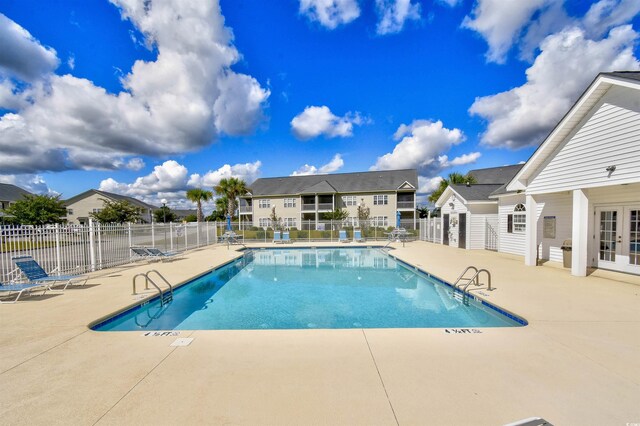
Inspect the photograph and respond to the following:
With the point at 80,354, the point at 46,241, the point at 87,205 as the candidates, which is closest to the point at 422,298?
the point at 80,354

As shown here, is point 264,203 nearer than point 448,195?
No

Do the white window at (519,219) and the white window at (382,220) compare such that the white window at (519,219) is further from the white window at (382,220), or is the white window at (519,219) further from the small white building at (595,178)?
the white window at (382,220)

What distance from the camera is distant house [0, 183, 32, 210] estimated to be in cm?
4241

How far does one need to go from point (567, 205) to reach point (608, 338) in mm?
8625

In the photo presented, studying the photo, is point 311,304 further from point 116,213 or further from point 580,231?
point 116,213

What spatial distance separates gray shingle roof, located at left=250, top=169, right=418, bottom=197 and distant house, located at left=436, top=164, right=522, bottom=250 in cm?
1469

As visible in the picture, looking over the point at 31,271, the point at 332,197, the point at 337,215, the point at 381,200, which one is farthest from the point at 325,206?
the point at 31,271

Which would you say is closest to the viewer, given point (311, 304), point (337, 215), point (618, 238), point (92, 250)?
point (311, 304)

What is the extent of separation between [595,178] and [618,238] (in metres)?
2.63

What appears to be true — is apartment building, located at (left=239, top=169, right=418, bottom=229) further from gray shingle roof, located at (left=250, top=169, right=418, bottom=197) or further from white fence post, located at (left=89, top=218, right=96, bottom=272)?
white fence post, located at (left=89, top=218, right=96, bottom=272)

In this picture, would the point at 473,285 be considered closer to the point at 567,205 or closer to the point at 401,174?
the point at 567,205

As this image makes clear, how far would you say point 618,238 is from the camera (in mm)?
8969

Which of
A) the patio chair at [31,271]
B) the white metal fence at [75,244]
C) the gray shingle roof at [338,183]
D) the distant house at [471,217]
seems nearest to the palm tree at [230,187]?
the gray shingle roof at [338,183]

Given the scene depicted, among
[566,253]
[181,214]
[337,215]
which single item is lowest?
[181,214]
